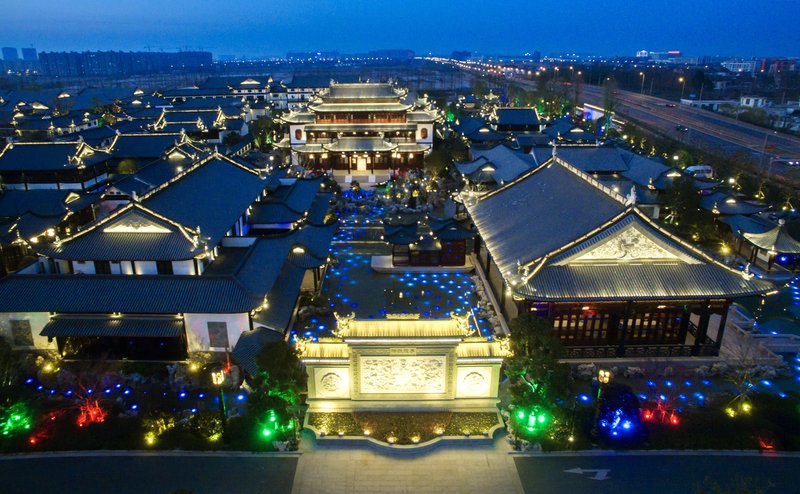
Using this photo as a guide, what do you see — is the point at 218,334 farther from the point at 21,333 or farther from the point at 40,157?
the point at 40,157

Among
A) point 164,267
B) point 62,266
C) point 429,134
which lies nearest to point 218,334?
point 164,267

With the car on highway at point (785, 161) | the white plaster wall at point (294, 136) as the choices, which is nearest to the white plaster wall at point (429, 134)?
the white plaster wall at point (294, 136)

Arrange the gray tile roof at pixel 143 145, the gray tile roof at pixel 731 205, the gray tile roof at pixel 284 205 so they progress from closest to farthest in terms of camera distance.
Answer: the gray tile roof at pixel 284 205 → the gray tile roof at pixel 731 205 → the gray tile roof at pixel 143 145

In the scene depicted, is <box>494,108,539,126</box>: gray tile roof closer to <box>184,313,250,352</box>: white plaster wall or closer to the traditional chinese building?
the traditional chinese building

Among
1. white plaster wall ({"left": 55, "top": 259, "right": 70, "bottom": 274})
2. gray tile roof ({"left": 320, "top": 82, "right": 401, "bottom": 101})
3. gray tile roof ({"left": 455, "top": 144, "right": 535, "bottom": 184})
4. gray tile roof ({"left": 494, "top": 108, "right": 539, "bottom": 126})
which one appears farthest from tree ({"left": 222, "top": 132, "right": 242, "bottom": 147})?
white plaster wall ({"left": 55, "top": 259, "right": 70, "bottom": 274})

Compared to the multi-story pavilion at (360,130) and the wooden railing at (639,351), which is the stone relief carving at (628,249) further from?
the multi-story pavilion at (360,130)

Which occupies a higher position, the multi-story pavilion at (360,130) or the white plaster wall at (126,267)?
the multi-story pavilion at (360,130)
